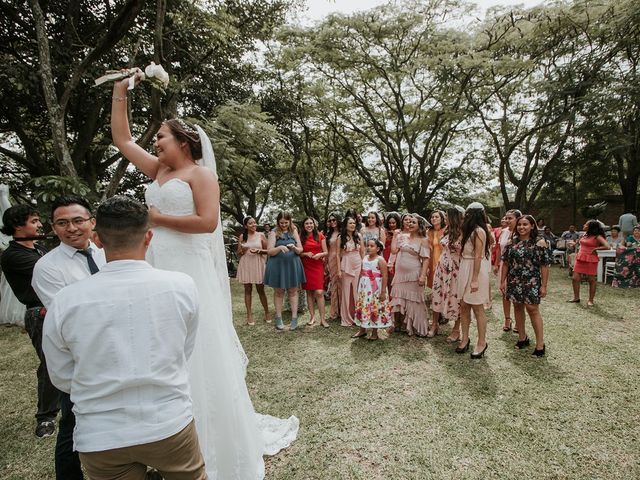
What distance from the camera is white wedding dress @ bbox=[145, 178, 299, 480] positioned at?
7.17 ft

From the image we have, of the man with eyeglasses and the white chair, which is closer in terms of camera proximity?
the man with eyeglasses

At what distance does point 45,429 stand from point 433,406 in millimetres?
3768

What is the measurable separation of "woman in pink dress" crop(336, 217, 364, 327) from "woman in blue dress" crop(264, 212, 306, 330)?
0.79 metres

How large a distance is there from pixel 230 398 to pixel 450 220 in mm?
4171

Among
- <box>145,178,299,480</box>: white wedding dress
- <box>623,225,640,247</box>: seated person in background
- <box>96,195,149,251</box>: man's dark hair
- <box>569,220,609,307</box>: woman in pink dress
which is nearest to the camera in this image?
<box>96,195,149,251</box>: man's dark hair

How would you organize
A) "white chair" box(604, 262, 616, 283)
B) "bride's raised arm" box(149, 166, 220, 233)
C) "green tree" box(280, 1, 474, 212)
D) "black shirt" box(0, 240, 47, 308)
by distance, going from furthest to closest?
1. "green tree" box(280, 1, 474, 212)
2. "white chair" box(604, 262, 616, 283)
3. "black shirt" box(0, 240, 47, 308)
4. "bride's raised arm" box(149, 166, 220, 233)

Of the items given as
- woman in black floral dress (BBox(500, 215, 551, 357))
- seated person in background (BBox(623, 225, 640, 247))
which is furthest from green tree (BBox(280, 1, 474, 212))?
woman in black floral dress (BBox(500, 215, 551, 357))

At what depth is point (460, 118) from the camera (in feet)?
48.8

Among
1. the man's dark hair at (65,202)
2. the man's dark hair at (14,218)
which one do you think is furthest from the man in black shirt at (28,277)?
the man's dark hair at (65,202)

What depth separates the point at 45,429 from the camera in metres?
3.31

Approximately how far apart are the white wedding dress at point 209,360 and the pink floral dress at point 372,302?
11.3 ft

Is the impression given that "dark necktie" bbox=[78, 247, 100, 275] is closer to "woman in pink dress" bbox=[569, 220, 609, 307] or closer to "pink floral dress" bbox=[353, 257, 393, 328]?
"pink floral dress" bbox=[353, 257, 393, 328]

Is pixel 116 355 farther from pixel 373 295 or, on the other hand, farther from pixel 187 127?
pixel 373 295

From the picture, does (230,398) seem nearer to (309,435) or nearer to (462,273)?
(309,435)
